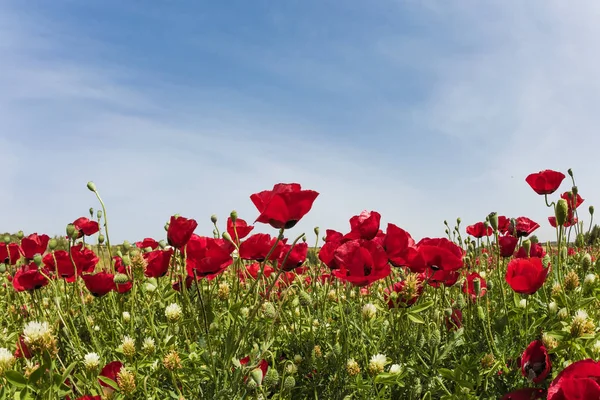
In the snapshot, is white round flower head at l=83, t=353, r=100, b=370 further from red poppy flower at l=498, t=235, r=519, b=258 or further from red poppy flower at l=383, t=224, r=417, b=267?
red poppy flower at l=498, t=235, r=519, b=258

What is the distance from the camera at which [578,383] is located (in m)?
1.09

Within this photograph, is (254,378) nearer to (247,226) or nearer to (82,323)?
(247,226)

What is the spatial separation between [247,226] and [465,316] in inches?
52.9

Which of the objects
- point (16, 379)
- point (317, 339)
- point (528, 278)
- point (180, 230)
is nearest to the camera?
point (16, 379)

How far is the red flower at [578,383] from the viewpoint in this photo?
1.07 meters

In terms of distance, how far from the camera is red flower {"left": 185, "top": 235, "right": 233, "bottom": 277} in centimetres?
191

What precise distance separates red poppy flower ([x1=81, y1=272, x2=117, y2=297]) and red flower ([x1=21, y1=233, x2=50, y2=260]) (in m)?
0.80

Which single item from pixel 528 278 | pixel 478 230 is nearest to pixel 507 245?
pixel 478 230

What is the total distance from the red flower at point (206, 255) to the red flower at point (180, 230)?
10cm

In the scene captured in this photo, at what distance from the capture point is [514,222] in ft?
11.1

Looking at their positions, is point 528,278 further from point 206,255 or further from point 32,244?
point 32,244

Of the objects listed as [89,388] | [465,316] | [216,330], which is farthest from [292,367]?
[465,316]

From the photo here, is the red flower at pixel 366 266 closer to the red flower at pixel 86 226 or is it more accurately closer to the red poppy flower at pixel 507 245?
the red poppy flower at pixel 507 245

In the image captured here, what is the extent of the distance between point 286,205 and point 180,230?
1.64 feet
